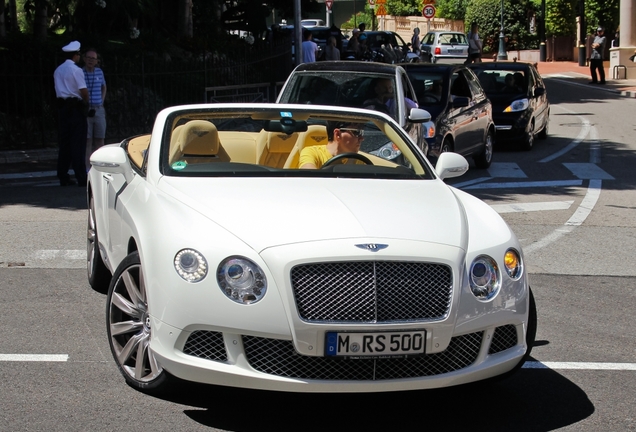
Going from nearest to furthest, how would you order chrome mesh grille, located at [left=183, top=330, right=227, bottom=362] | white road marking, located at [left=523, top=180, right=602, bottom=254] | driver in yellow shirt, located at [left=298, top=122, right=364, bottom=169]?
1. chrome mesh grille, located at [left=183, top=330, right=227, bottom=362]
2. driver in yellow shirt, located at [left=298, top=122, right=364, bottom=169]
3. white road marking, located at [left=523, top=180, right=602, bottom=254]

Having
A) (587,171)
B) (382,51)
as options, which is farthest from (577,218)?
(382,51)

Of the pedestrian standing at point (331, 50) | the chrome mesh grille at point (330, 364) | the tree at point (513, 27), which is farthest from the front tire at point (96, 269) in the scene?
the tree at point (513, 27)

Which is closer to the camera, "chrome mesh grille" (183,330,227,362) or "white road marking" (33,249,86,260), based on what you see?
"chrome mesh grille" (183,330,227,362)

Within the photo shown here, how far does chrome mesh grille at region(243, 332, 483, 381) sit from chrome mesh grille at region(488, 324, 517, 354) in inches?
10.5

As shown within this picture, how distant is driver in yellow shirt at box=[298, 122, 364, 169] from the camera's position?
645 centimetres

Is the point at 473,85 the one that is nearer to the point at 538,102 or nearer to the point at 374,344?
the point at 538,102

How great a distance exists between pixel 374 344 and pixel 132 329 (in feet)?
4.41

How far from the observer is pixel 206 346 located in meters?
4.72

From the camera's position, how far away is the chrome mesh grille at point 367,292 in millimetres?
4625

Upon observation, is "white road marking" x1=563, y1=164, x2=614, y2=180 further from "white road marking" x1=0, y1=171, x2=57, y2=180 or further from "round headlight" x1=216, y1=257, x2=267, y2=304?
"round headlight" x1=216, y1=257, x2=267, y2=304

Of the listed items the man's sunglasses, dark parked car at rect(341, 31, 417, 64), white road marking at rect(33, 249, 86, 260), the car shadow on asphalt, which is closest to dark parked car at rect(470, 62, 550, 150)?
white road marking at rect(33, 249, 86, 260)

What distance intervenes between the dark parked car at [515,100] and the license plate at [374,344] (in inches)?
561

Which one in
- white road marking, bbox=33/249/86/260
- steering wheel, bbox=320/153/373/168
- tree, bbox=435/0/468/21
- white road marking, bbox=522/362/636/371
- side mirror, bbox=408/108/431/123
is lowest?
white road marking, bbox=522/362/636/371

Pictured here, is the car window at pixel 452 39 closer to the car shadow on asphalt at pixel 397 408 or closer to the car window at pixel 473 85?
the car window at pixel 473 85
